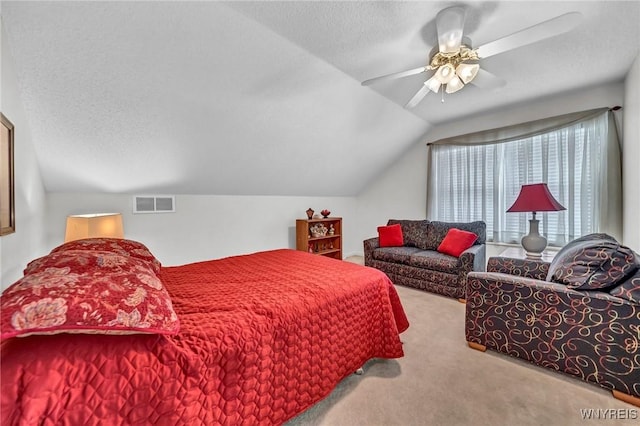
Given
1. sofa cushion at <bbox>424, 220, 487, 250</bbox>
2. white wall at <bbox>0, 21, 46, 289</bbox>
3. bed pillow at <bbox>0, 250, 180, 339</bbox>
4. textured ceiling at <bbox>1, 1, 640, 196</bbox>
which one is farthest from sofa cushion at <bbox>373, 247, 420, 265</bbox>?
white wall at <bbox>0, 21, 46, 289</bbox>

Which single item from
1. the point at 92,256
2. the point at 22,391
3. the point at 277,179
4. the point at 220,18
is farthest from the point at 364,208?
the point at 22,391

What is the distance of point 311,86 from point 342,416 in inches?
105

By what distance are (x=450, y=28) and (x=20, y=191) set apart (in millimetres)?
3188

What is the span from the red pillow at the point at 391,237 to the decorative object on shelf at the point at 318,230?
103 cm

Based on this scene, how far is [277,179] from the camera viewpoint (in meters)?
3.83

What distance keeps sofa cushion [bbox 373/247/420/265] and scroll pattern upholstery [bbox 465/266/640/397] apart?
142 centimetres

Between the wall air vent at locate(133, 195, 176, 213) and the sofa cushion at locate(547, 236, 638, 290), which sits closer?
the sofa cushion at locate(547, 236, 638, 290)

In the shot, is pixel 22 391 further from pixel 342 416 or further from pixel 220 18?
pixel 220 18

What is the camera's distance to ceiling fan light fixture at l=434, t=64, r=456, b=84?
1.95m

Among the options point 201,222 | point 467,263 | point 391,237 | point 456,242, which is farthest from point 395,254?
point 201,222

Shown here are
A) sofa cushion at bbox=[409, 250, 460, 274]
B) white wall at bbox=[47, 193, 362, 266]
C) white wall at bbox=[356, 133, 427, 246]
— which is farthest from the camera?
white wall at bbox=[356, 133, 427, 246]

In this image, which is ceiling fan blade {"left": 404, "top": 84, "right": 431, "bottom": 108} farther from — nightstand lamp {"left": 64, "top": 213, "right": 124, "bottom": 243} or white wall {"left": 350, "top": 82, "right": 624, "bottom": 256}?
nightstand lamp {"left": 64, "top": 213, "right": 124, "bottom": 243}

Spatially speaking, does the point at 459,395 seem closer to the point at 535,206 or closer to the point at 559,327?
the point at 559,327

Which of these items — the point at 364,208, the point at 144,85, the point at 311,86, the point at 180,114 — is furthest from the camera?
the point at 364,208
